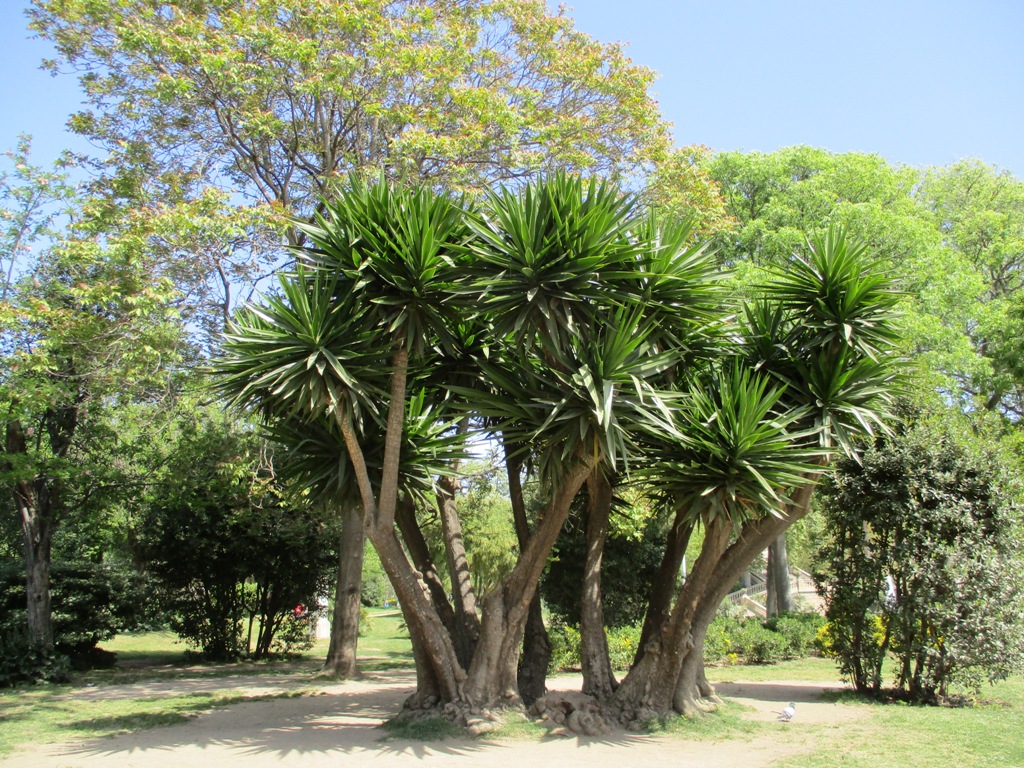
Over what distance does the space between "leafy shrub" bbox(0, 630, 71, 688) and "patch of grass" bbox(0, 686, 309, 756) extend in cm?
81

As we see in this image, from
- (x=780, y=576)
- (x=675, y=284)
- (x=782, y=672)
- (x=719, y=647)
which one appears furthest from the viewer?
(x=780, y=576)

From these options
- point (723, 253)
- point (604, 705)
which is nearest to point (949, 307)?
point (723, 253)

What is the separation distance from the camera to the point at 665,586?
11070 mm

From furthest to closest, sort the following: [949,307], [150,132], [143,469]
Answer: [949,307], [143,469], [150,132]

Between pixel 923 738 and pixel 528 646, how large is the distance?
196 inches

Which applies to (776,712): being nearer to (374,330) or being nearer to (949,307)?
(374,330)

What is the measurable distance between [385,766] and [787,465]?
5285mm

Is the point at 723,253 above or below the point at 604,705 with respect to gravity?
above

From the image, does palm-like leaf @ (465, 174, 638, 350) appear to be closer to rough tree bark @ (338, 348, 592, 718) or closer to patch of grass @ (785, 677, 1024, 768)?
rough tree bark @ (338, 348, 592, 718)

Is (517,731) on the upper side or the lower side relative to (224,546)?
lower

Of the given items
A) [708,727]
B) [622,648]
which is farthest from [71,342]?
[622,648]

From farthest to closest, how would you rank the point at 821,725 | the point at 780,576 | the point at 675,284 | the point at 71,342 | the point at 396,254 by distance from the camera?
1. the point at 780,576
2. the point at 71,342
3. the point at 821,725
4. the point at 675,284
5. the point at 396,254

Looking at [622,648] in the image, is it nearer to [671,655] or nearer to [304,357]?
[671,655]

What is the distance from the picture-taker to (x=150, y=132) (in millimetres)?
14961
